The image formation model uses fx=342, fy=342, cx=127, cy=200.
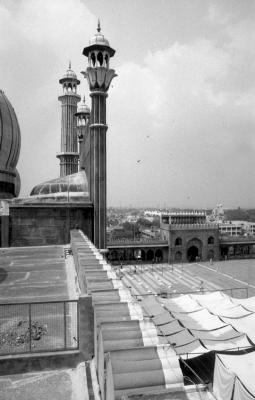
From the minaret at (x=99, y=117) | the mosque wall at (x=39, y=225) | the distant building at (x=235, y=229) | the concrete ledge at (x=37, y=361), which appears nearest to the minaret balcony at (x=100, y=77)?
the minaret at (x=99, y=117)

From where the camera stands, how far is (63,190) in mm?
28203

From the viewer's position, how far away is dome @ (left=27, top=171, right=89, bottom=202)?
89.7 feet

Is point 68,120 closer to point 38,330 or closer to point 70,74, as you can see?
point 70,74

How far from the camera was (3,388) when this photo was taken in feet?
16.7

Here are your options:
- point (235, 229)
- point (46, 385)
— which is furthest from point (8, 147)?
point (235, 229)

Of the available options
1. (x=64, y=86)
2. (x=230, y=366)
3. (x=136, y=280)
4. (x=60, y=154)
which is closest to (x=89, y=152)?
(x=60, y=154)

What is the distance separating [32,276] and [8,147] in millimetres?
18015

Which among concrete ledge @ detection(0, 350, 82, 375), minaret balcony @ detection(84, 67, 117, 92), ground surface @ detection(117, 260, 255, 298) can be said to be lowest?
ground surface @ detection(117, 260, 255, 298)

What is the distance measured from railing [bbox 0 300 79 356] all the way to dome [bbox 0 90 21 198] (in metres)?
20.8

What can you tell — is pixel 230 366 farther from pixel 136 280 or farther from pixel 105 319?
→ pixel 136 280

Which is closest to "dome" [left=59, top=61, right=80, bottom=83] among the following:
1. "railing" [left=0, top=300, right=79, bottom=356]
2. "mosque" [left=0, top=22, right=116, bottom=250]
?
"mosque" [left=0, top=22, right=116, bottom=250]

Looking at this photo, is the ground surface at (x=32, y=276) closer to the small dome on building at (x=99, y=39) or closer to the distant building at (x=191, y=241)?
the small dome on building at (x=99, y=39)

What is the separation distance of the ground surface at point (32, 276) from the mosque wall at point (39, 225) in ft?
17.7

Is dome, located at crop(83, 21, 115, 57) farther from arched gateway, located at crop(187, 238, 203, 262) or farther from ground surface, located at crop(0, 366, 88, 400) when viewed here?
arched gateway, located at crop(187, 238, 203, 262)
